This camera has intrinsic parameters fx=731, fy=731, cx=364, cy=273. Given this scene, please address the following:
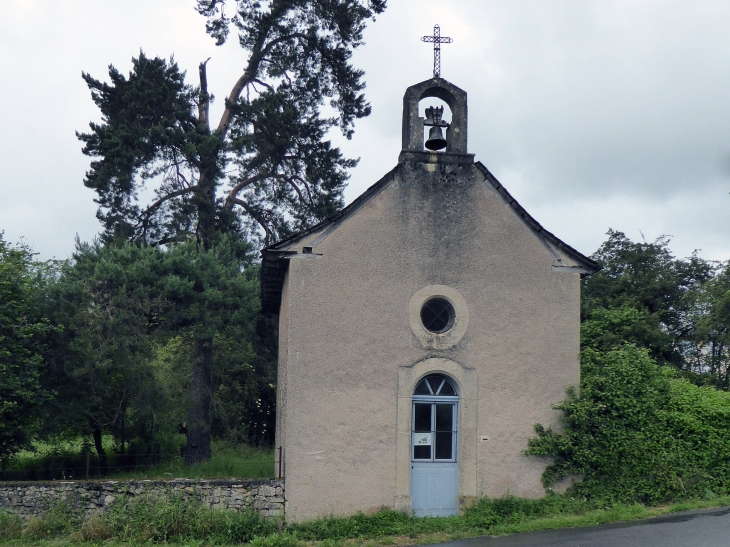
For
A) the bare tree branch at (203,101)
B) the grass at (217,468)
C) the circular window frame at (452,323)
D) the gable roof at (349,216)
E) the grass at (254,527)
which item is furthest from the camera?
the bare tree branch at (203,101)

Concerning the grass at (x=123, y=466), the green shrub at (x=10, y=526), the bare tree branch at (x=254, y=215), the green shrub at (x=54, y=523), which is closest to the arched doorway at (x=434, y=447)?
the grass at (x=123, y=466)

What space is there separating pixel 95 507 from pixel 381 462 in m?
4.93

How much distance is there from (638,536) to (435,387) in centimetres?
409

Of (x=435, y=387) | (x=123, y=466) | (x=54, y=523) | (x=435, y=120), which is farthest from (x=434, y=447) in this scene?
(x=123, y=466)

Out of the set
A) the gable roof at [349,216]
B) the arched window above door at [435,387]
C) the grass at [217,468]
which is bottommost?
the grass at [217,468]

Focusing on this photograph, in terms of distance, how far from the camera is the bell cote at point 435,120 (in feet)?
45.0

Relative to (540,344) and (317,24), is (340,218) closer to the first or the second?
(540,344)

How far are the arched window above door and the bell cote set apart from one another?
13.3 feet

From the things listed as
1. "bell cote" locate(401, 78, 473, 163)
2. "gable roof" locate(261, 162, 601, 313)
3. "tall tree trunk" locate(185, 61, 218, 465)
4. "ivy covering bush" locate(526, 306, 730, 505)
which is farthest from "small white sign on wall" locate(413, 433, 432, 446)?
"tall tree trunk" locate(185, 61, 218, 465)

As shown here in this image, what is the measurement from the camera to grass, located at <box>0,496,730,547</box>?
11.8m

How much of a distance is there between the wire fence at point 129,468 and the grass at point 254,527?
4.52 m

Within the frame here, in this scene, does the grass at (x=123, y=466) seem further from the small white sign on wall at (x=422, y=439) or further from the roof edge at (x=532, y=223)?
the roof edge at (x=532, y=223)

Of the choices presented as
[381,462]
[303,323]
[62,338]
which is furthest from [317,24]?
[381,462]

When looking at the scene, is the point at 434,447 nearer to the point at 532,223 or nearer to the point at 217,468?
the point at 532,223
